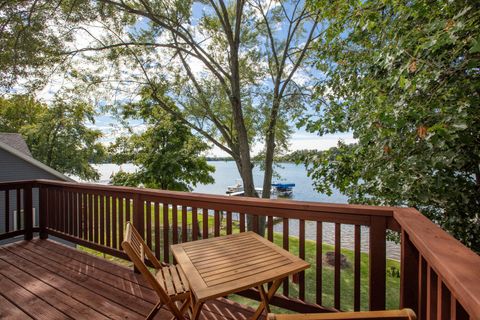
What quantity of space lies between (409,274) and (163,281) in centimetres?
166

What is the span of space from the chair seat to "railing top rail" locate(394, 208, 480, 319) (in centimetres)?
147

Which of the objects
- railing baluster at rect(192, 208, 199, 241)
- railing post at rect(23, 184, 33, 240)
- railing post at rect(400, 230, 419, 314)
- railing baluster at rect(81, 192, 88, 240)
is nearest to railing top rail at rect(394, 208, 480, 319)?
railing post at rect(400, 230, 419, 314)

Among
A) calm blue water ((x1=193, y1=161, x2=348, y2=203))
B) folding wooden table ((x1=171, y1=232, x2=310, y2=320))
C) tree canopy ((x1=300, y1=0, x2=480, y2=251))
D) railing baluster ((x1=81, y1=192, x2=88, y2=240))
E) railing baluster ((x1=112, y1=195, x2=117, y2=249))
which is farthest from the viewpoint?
calm blue water ((x1=193, y1=161, x2=348, y2=203))

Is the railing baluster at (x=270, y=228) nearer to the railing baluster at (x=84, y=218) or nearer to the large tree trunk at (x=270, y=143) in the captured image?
the railing baluster at (x=84, y=218)

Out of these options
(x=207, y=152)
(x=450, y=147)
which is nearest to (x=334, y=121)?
(x=450, y=147)

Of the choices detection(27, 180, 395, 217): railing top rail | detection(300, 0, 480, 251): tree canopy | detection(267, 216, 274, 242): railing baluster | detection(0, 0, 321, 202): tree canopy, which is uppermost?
detection(0, 0, 321, 202): tree canopy

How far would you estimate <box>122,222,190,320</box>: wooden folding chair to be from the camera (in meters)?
1.73

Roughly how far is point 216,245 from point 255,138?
9407 millimetres

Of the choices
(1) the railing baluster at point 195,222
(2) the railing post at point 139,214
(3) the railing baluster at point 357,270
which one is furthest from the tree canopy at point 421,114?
(2) the railing post at point 139,214

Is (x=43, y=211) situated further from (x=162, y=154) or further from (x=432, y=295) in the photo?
(x=162, y=154)

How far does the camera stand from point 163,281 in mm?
2092

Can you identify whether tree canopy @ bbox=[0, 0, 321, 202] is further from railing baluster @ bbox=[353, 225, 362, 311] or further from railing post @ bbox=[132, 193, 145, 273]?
railing baluster @ bbox=[353, 225, 362, 311]

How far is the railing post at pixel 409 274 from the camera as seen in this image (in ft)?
5.43

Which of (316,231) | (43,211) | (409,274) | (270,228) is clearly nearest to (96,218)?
(43,211)
